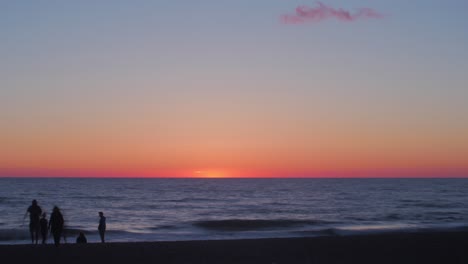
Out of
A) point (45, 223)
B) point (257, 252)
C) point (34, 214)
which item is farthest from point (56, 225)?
point (257, 252)

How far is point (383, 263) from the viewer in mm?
15102

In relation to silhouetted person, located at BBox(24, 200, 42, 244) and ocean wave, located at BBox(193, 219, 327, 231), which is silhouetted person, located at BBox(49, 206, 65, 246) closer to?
silhouetted person, located at BBox(24, 200, 42, 244)

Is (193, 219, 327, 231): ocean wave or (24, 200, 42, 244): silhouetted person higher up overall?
(24, 200, 42, 244): silhouetted person

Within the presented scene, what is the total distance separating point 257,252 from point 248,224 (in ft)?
78.3

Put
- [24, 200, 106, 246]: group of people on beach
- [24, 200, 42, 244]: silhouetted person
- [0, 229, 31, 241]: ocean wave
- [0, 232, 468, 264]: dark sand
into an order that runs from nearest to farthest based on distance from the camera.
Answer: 1. [0, 232, 468, 264]: dark sand
2. [24, 200, 106, 246]: group of people on beach
3. [24, 200, 42, 244]: silhouetted person
4. [0, 229, 31, 241]: ocean wave

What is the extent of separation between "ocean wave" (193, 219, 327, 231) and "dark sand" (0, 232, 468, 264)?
17.9 metres

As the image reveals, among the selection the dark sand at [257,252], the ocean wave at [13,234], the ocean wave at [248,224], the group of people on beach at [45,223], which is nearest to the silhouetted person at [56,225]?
the group of people on beach at [45,223]

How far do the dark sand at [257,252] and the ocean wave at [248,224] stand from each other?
58.9 feet

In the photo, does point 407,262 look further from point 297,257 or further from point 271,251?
point 271,251

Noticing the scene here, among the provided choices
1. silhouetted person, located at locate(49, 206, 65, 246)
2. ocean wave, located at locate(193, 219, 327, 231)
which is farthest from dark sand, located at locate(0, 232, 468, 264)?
ocean wave, located at locate(193, 219, 327, 231)

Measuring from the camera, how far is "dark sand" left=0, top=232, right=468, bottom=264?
621 inches

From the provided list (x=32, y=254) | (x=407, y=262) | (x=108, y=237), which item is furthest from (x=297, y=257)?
(x=108, y=237)

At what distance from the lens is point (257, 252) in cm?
1764

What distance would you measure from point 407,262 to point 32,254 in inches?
437
